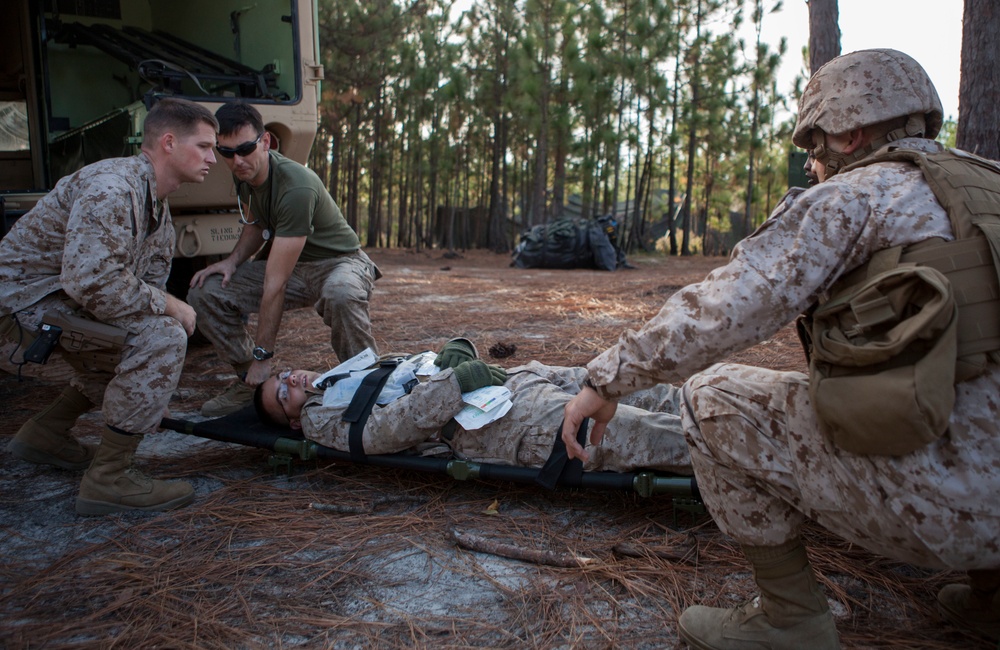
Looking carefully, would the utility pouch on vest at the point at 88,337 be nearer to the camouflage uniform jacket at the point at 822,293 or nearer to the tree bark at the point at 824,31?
the camouflage uniform jacket at the point at 822,293

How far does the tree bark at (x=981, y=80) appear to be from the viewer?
13.0 ft

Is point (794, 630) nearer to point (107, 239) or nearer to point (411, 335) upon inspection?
point (107, 239)

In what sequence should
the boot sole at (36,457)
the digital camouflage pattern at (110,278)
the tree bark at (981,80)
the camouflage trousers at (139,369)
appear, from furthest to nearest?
1. the tree bark at (981,80)
2. the boot sole at (36,457)
3. the camouflage trousers at (139,369)
4. the digital camouflage pattern at (110,278)

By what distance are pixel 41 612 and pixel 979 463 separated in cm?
240

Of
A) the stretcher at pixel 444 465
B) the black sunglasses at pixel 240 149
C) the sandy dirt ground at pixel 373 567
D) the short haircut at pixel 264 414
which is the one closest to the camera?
the sandy dirt ground at pixel 373 567

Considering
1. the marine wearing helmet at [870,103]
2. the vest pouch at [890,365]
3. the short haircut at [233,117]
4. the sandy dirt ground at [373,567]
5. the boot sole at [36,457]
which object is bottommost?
the sandy dirt ground at [373,567]

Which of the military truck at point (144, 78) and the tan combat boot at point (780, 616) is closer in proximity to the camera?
the tan combat boot at point (780, 616)

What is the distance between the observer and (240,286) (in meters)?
4.31

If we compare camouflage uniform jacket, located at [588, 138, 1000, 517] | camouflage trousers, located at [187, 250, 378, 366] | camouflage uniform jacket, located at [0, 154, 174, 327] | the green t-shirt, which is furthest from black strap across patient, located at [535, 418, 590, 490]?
the green t-shirt

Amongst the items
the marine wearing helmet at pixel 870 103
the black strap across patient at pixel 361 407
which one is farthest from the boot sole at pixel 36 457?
the marine wearing helmet at pixel 870 103

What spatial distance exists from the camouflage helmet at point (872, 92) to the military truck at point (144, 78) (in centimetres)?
387

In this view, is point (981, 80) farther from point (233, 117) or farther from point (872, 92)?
point (233, 117)

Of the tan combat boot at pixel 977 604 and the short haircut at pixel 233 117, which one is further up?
the short haircut at pixel 233 117

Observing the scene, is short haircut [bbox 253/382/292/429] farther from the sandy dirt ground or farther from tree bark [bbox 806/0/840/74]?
tree bark [bbox 806/0/840/74]
